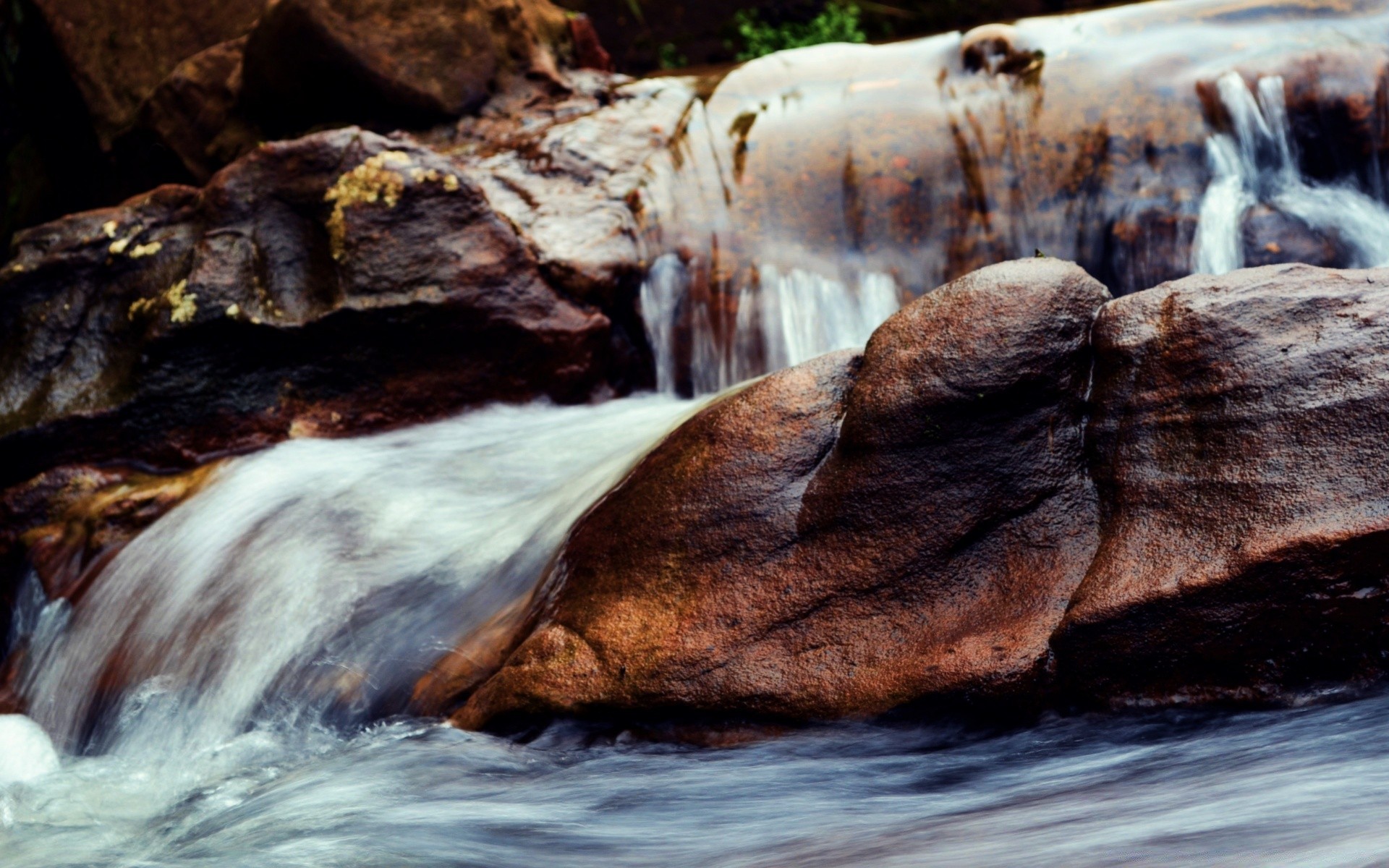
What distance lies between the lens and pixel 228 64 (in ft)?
22.5

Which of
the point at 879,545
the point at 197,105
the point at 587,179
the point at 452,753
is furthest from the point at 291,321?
the point at 197,105

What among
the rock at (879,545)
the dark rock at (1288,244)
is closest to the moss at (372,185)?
the rock at (879,545)

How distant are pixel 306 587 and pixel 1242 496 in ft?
8.64

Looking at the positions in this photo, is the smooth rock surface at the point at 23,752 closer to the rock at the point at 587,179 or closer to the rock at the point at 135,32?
the rock at the point at 587,179

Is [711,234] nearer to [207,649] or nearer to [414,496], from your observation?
[414,496]

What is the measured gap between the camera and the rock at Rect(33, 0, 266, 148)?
7.75m

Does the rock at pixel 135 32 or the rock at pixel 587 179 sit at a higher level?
the rock at pixel 135 32

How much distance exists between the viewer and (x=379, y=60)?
A: 19.0 ft

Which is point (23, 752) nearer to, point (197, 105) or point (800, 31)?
point (197, 105)

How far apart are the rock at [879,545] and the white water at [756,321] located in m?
1.94

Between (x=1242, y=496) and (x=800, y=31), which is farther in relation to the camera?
(x=800, y=31)

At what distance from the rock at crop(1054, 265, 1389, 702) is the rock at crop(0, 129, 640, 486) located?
2659 millimetres

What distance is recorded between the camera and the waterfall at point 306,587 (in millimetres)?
3258

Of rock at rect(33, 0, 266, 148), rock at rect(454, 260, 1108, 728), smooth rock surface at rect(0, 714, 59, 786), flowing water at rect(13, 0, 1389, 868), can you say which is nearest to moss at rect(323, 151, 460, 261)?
flowing water at rect(13, 0, 1389, 868)
